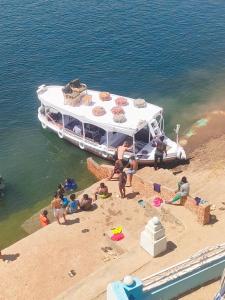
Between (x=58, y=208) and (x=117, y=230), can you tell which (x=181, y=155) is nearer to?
(x=117, y=230)

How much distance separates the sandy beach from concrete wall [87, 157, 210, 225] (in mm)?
287

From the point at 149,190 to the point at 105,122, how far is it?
22.5ft

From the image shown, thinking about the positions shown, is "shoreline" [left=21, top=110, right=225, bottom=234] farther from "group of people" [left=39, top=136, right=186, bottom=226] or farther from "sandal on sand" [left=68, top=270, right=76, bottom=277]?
"sandal on sand" [left=68, top=270, right=76, bottom=277]

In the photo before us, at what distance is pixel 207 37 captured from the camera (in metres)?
43.8

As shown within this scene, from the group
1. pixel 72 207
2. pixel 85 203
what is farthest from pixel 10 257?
pixel 85 203

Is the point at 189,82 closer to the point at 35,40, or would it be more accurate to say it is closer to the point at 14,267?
the point at 35,40

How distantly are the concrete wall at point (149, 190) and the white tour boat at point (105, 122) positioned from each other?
1.47 m

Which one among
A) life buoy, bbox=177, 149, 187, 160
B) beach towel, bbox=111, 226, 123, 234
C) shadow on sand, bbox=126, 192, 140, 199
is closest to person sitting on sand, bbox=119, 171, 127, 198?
shadow on sand, bbox=126, 192, 140, 199

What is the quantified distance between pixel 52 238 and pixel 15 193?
796 centimetres

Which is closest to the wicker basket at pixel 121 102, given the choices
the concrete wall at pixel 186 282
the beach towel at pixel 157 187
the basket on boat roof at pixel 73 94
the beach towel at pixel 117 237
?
the basket on boat roof at pixel 73 94

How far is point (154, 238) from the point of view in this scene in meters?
17.0

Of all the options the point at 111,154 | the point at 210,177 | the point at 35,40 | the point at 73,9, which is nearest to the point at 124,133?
the point at 111,154

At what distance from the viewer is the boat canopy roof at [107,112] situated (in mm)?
27359

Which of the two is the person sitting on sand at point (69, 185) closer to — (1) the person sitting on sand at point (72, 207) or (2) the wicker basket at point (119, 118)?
(2) the wicker basket at point (119, 118)
